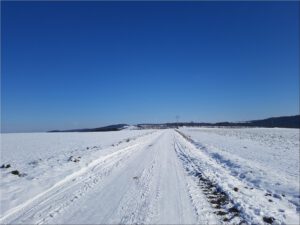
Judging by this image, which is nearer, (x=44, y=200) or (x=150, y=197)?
(x=44, y=200)

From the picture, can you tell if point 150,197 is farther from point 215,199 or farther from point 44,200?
point 44,200

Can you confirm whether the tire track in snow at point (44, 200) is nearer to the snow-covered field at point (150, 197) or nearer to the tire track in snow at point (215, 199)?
the snow-covered field at point (150, 197)

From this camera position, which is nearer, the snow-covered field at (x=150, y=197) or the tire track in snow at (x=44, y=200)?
the snow-covered field at (x=150, y=197)

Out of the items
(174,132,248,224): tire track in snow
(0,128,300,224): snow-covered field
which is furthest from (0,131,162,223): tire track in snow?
(174,132,248,224): tire track in snow

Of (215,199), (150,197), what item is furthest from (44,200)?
(215,199)

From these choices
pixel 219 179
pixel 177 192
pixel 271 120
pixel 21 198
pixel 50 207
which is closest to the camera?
pixel 50 207

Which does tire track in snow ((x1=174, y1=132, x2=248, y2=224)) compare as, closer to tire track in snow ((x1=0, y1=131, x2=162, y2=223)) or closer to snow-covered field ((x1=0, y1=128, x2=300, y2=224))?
snow-covered field ((x1=0, y1=128, x2=300, y2=224))

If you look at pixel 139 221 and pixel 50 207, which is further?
pixel 50 207

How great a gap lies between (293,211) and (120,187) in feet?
16.4

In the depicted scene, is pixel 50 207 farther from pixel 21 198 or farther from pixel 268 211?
pixel 268 211

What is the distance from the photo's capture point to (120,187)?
920cm

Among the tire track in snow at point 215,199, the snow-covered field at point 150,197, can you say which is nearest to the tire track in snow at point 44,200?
the snow-covered field at point 150,197

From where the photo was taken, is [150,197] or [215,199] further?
[150,197]

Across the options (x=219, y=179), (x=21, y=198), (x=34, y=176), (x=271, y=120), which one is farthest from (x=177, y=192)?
(x=271, y=120)
